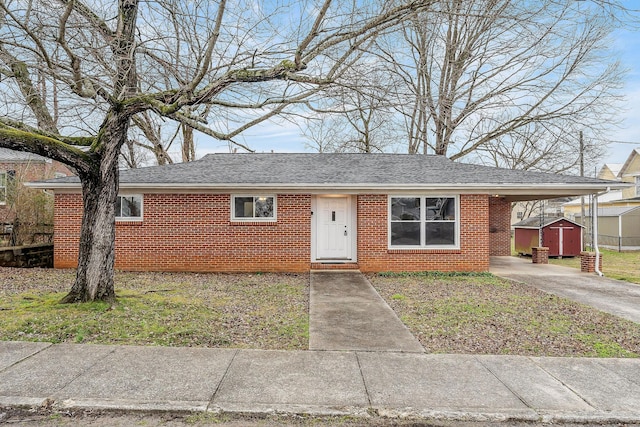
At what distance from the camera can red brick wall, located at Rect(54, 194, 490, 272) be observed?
11.0 meters

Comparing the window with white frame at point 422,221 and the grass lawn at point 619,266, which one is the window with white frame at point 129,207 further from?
the grass lawn at point 619,266

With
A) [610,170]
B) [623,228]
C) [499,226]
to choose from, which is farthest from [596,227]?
[610,170]

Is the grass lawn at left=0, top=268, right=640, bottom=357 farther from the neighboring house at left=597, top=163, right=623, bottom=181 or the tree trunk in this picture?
the neighboring house at left=597, top=163, right=623, bottom=181

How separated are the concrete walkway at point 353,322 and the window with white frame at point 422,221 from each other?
271 cm

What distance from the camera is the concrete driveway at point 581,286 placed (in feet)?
24.2

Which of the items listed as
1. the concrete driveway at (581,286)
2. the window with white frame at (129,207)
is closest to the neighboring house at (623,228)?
the concrete driveway at (581,286)

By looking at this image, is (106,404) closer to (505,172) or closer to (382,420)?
(382,420)

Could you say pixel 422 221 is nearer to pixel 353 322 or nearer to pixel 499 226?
pixel 353 322

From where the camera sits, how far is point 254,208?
11117 millimetres

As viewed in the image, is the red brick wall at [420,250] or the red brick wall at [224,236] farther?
the red brick wall at [420,250]

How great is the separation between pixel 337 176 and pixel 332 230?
68.5 inches

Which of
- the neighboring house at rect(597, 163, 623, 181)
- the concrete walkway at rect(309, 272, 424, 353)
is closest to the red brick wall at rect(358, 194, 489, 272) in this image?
the concrete walkway at rect(309, 272, 424, 353)

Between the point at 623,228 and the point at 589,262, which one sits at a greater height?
the point at 623,228

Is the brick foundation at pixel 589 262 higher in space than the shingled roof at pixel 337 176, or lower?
→ lower
